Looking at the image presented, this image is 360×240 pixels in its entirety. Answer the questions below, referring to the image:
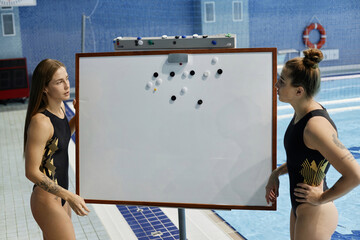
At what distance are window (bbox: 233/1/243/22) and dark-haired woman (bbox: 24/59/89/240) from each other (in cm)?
983

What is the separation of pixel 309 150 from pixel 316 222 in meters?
0.28

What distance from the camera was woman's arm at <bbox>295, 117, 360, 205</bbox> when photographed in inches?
62.1

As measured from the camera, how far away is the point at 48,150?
6.72 ft

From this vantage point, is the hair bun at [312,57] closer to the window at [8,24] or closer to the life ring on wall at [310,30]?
the window at [8,24]

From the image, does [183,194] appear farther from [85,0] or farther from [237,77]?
[85,0]

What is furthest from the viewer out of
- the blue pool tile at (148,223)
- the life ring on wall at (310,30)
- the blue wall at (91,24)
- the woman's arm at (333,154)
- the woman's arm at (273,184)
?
the life ring on wall at (310,30)

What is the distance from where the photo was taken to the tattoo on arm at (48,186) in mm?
1969

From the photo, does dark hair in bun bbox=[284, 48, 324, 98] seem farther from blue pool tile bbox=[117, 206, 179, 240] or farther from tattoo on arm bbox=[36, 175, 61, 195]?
blue pool tile bbox=[117, 206, 179, 240]

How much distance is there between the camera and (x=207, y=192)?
2.03m

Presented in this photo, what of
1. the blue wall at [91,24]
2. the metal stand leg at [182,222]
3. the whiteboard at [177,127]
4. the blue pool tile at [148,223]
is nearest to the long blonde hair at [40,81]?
the whiteboard at [177,127]

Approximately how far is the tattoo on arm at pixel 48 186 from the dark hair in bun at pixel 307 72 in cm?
A: 111

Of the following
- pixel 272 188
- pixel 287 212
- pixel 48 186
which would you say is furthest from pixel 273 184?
pixel 287 212

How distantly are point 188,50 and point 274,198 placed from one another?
752mm

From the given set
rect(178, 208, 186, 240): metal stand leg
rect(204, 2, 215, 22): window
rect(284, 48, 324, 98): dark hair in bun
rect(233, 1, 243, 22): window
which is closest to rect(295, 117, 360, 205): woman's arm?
rect(284, 48, 324, 98): dark hair in bun
